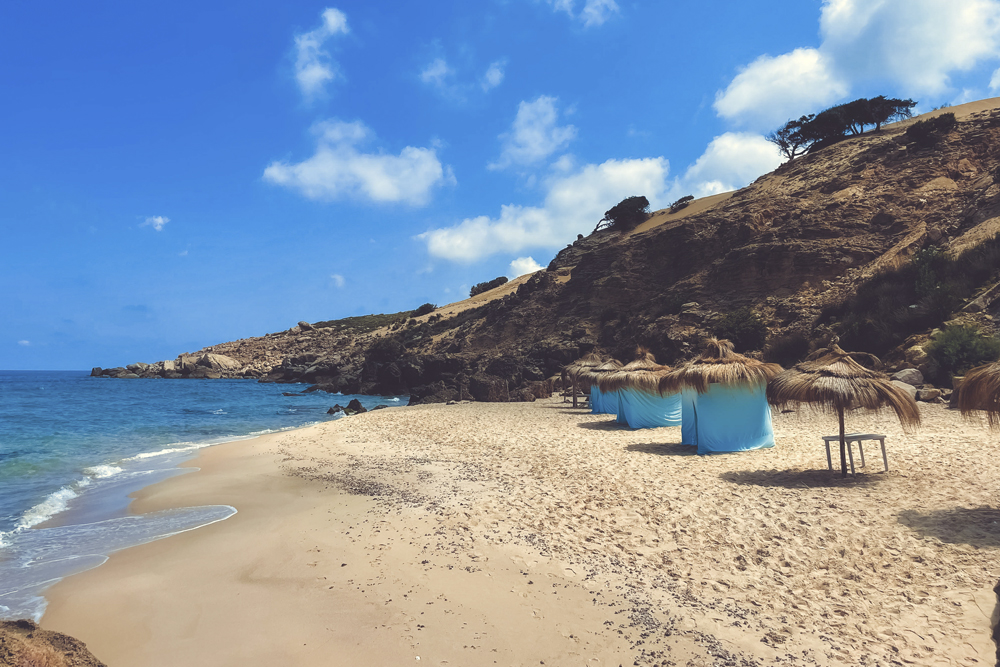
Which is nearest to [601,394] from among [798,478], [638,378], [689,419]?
[638,378]

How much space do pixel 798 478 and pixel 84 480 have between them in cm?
1428

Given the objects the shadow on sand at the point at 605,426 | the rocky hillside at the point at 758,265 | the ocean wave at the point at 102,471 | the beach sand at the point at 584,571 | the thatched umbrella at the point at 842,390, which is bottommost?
the beach sand at the point at 584,571

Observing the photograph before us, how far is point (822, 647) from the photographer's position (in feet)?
12.8

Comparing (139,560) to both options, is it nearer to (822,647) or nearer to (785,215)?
(822,647)

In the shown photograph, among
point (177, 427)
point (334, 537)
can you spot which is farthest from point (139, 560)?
point (177, 427)

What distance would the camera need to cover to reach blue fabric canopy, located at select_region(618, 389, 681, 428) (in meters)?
15.3

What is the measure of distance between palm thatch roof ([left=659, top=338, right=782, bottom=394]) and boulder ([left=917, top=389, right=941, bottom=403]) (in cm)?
666

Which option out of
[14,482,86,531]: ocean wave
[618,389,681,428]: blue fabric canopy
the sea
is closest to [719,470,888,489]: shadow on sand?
[618,389,681,428]: blue fabric canopy

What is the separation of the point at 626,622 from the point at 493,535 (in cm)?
236

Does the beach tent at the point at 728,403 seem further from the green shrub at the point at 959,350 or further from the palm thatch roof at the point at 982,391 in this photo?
the green shrub at the point at 959,350

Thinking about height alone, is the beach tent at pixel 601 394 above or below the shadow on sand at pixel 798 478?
above

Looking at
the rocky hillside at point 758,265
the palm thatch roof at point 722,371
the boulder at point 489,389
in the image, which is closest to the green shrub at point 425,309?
the rocky hillside at point 758,265

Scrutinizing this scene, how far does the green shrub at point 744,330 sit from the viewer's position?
2605 cm

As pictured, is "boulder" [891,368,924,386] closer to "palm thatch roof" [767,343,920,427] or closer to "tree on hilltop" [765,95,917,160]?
"palm thatch roof" [767,343,920,427]
